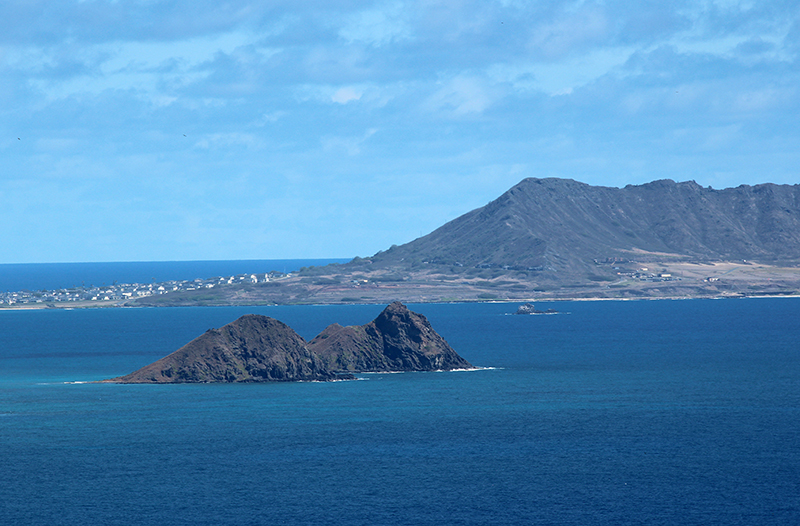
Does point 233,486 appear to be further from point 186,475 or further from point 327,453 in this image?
point 327,453

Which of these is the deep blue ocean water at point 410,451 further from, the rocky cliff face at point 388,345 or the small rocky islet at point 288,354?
the rocky cliff face at point 388,345

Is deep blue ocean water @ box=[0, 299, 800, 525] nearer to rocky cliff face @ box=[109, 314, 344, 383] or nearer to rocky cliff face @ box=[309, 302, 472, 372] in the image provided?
rocky cliff face @ box=[109, 314, 344, 383]

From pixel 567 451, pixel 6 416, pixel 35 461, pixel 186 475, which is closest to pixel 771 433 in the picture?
pixel 567 451

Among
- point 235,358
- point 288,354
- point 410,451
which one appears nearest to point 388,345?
point 288,354

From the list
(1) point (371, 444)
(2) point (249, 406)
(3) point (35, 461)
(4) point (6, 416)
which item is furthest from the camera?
(2) point (249, 406)

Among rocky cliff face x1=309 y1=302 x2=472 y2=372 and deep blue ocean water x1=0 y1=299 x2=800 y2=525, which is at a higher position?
rocky cliff face x1=309 y1=302 x2=472 y2=372

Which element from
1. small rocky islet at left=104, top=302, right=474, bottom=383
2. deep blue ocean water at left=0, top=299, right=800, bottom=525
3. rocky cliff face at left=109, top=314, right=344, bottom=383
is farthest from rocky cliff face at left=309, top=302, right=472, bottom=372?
rocky cliff face at left=109, top=314, right=344, bottom=383

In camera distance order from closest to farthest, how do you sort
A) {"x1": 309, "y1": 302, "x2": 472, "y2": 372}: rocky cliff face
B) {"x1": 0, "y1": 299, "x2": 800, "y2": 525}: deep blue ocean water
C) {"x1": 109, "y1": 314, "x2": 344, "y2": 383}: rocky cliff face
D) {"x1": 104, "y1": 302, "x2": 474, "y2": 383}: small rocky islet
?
1. {"x1": 0, "y1": 299, "x2": 800, "y2": 525}: deep blue ocean water
2. {"x1": 109, "y1": 314, "x2": 344, "y2": 383}: rocky cliff face
3. {"x1": 104, "y1": 302, "x2": 474, "y2": 383}: small rocky islet
4. {"x1": 309, "y1": 302, "x2": 472, "y2": 372}: rocky cliff face
